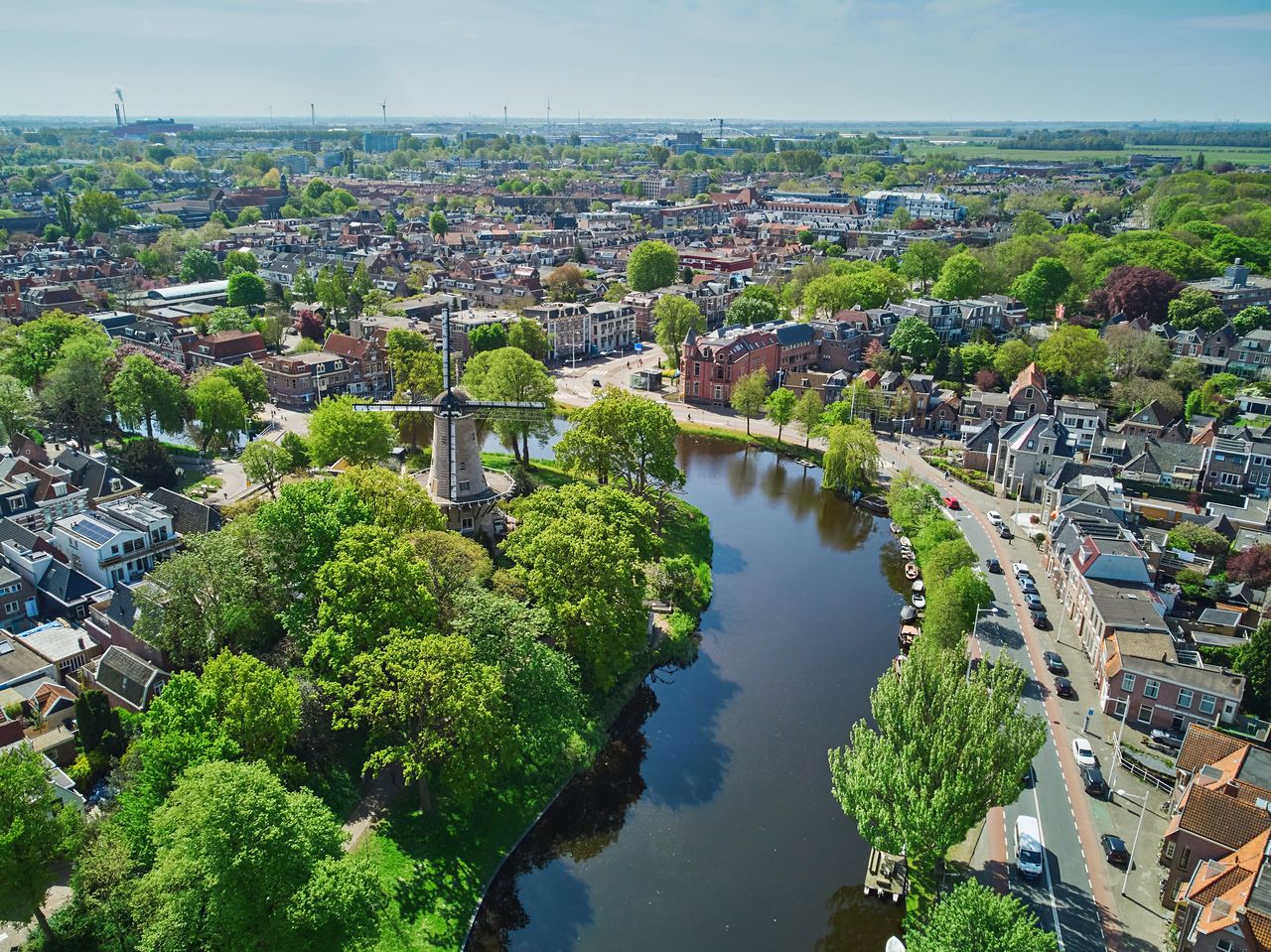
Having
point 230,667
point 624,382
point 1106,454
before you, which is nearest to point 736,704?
point 230,667

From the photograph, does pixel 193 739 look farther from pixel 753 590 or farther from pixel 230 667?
pixel 753 590

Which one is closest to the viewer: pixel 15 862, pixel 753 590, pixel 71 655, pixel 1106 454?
pixel 15 862

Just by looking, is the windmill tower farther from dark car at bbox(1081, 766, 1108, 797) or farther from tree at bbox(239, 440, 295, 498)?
dark car at bbox(1081, 766, 1108, 797)

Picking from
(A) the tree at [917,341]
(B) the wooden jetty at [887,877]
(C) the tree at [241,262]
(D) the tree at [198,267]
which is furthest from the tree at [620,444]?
(D) the tree at [198,267]

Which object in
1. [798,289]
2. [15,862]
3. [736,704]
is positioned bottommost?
[736,704]

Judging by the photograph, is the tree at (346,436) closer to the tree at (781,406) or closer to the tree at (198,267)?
the tree at (781,406)

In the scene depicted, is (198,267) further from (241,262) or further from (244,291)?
(244,291)
